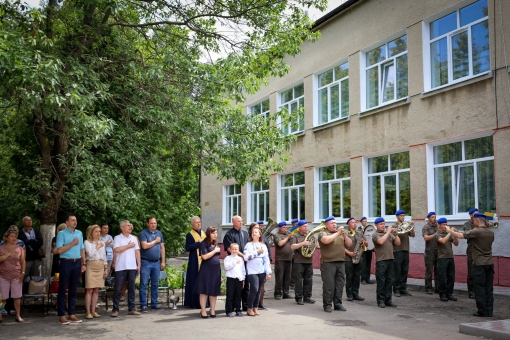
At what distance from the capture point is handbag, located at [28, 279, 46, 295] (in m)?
11.2

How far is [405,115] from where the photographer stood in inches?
721

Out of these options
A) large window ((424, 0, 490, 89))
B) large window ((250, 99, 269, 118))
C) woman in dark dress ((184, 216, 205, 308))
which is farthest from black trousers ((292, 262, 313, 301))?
large window ((250, 99, 269, 118))

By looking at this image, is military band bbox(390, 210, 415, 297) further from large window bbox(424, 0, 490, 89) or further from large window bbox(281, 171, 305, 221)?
large window bbox(281, 171, 305, 221)

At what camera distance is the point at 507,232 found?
1454 centimetres

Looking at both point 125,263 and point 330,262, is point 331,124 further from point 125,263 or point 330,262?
point 125,263

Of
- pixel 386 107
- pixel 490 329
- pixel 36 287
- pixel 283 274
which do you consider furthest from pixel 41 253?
pixel 386 107

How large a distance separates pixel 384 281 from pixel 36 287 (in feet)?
23.8

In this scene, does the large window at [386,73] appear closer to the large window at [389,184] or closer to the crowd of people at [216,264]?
the large window at [389,184]

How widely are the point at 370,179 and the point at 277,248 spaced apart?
7.70m

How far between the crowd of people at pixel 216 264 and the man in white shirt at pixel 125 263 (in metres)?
→ 0.02

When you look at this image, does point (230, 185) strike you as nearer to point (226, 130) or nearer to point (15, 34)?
point (226, 130)

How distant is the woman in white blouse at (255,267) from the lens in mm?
10953

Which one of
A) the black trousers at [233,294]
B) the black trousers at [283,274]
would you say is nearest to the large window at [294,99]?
the black trousers at [283,274]

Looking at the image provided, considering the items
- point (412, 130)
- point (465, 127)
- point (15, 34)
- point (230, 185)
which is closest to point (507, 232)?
point (465, 127)
